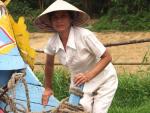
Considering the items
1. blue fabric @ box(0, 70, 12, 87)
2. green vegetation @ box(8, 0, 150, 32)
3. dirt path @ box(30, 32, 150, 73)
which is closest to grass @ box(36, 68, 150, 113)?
blue fabric @ box(0, 70, 12, 87)

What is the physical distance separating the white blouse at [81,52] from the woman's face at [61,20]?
0.08 m

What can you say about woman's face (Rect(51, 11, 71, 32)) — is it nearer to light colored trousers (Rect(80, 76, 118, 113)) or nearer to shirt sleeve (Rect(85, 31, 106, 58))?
shirt sleeve (Rect(85, 31, 106, 58))

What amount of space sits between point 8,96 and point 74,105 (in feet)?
0.95

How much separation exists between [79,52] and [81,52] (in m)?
0.01

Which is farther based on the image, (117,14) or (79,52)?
(117,14)

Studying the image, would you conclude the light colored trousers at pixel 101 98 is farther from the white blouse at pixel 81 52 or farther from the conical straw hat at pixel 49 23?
the conical straw hat at pixel 49 23

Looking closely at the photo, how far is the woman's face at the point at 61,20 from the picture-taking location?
2.83 meters

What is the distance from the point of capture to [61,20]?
2.83 m

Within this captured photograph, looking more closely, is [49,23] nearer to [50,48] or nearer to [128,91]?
[50,48]

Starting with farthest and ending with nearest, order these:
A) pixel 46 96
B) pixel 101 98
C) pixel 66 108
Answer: pixel 101 98
pixel 46 96
pixel 66 108

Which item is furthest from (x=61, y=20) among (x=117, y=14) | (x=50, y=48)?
(x=117, y=14)

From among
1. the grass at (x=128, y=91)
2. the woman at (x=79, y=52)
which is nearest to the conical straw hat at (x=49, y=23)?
the woman at (x=79, y=52)

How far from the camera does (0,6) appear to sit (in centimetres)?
286

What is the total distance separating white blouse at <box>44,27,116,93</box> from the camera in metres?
2.89
